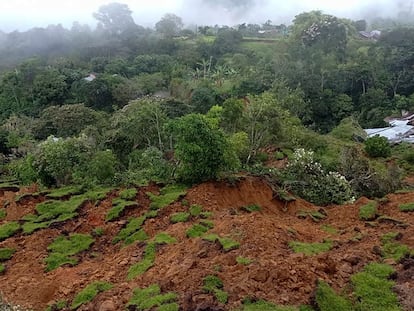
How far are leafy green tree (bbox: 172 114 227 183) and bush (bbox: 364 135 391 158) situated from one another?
553 inches

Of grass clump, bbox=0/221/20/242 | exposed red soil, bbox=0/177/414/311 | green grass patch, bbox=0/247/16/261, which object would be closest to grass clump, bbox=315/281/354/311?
exposed red soil, bbox=0/177/414/311

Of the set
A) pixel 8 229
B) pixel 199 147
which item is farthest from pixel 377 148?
pixel 8 229

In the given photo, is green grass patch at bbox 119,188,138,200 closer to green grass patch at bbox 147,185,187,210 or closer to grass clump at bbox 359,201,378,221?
green grass patch at bbox 147,185,187,210

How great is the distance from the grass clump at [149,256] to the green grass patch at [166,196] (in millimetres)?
2387

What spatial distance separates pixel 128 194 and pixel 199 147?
269cm

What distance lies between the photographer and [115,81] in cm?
4600

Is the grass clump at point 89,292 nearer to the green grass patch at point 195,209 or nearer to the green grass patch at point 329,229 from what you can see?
the green grass patch at point 195,209

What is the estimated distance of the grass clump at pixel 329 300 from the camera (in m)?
8.59

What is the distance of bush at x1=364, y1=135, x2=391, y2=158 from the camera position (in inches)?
1081

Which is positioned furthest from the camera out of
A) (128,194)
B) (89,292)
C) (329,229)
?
(128,194)

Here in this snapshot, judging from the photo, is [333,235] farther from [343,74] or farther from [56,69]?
[56,69]

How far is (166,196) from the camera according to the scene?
15.8 metres

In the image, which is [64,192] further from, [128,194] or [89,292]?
[89,292]

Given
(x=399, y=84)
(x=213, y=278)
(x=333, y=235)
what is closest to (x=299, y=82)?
(x=399, y=84)
